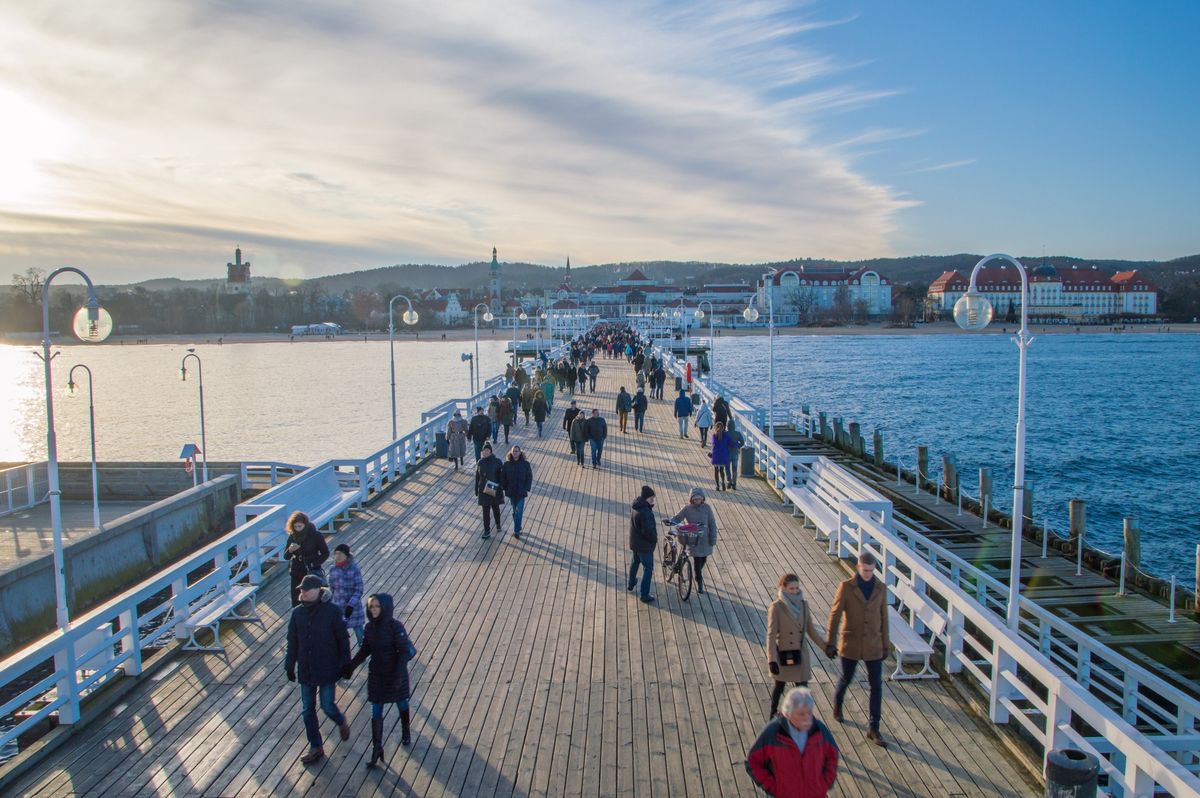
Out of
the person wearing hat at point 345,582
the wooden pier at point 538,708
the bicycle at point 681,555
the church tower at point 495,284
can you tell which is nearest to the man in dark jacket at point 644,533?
the bicycle at point 681,555

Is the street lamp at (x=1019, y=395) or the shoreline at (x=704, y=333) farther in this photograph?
the shoreline at (x=704, y=333)

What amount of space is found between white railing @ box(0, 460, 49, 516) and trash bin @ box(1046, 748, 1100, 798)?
2559cm

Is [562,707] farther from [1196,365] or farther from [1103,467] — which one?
[1196,365]

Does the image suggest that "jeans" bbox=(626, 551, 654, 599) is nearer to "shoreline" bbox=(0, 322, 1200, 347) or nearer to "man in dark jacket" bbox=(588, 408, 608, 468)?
"man in dark jacket" bbox=(588, 408, 608, 468)

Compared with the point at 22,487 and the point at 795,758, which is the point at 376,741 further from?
the point at 22,487

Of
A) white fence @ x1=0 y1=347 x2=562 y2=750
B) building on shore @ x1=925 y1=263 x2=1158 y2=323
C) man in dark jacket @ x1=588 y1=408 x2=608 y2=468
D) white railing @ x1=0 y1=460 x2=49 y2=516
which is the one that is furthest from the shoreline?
white fence @ x1=0 y1=347 x2=562 y2=750

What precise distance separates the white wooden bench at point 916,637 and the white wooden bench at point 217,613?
645 centimetres

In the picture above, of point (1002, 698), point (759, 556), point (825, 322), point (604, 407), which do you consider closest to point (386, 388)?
point (604, 407)

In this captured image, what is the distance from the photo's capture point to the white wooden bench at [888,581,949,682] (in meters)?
7.78

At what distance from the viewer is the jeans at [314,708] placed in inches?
248

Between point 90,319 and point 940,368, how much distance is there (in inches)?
3893

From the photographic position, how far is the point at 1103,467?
38156 mm

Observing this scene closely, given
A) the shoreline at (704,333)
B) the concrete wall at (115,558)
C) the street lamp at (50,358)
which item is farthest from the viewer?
the shoreline at (704,333)

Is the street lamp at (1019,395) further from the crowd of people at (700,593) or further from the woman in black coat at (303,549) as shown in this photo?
the woman in black coat at (303,549)
